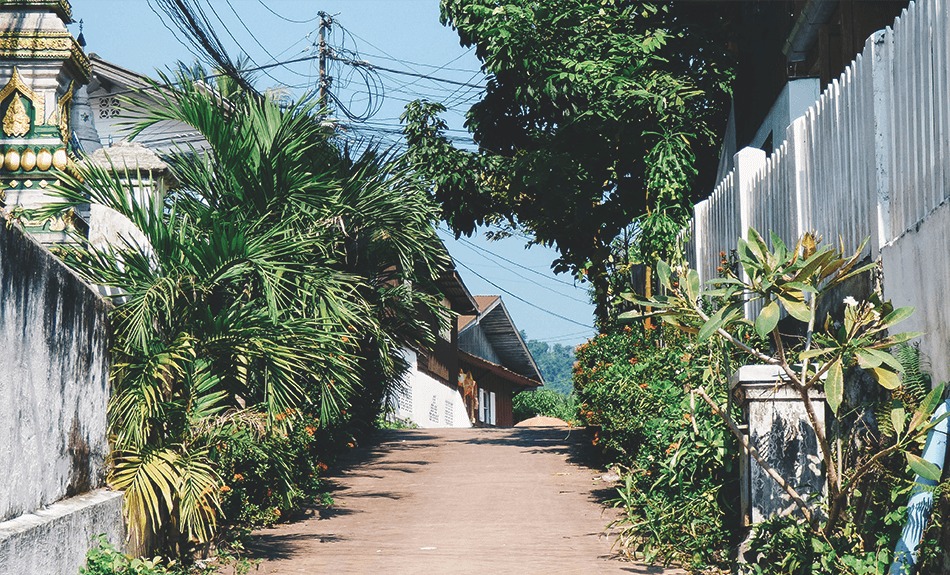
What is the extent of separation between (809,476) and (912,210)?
1838mm

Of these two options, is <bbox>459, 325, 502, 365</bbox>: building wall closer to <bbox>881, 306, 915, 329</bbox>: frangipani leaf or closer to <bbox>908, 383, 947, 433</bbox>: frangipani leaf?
<bbox>881, 306, 915, 329</bbox>: frangipani leaf

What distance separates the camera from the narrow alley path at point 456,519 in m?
7.42

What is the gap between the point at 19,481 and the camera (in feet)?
17.3

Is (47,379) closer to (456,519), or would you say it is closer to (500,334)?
(456,519)

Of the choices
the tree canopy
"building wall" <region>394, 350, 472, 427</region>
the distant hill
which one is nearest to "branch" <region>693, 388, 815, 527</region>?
the tree canopy

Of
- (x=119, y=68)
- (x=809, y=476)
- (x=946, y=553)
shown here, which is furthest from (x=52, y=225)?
(x=119, y=68)

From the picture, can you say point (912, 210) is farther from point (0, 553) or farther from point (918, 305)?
point (0, 553)

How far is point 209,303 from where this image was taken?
768 cm

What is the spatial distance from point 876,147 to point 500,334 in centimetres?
3437

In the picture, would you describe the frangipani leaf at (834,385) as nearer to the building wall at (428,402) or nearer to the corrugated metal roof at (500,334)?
the building wall at (428,402)

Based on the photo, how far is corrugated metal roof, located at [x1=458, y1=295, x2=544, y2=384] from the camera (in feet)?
116

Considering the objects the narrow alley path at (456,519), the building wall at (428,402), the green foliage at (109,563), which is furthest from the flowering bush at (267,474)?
the building wall at (428,402)

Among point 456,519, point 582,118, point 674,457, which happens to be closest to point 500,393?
point 582,118

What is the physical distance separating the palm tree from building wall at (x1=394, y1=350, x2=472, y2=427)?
1563 cm
